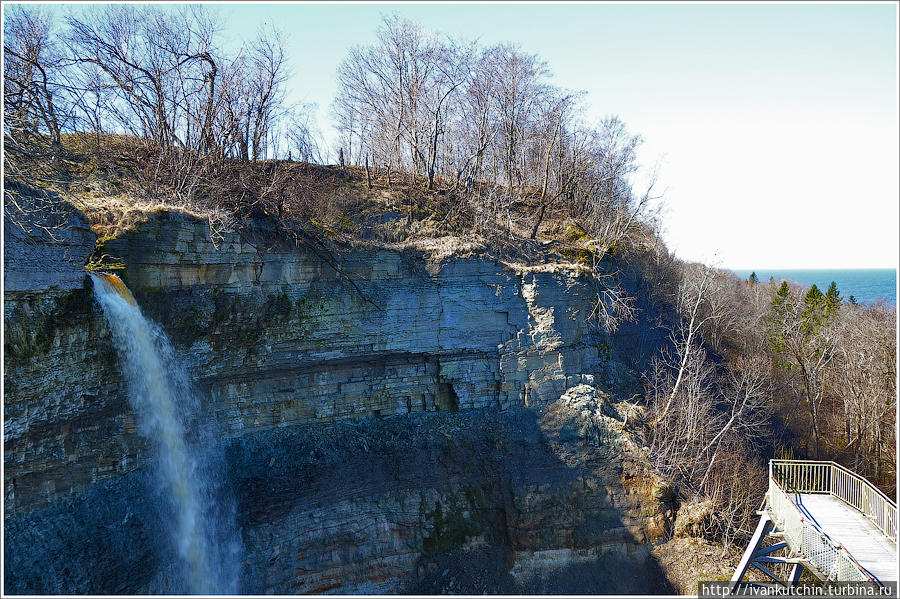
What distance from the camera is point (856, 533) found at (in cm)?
1062

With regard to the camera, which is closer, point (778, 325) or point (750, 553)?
point (750, 553)

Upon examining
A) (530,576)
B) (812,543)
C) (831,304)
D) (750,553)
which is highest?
(831,304)

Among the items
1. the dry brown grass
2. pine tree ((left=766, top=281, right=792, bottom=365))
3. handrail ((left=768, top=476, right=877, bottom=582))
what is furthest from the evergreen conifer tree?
handrail ((left=768, top=476, right=877, bottom=582))

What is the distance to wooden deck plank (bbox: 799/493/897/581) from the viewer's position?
969 centimetres

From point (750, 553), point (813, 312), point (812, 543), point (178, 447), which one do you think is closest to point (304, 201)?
point (178, 447)

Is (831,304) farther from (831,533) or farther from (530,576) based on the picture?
(530,576)

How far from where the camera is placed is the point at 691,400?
15.3 meters

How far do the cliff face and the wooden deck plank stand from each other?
3.76 m

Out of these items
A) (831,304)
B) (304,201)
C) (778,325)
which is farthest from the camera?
(831,304)

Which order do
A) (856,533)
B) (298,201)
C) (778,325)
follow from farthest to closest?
(778,325)
(298,201)
(856,533)

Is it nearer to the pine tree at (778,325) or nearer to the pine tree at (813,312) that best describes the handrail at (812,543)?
the pine tree at (813,312)

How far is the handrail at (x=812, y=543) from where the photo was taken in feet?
31.9

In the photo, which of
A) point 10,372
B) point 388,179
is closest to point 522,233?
point 388,179

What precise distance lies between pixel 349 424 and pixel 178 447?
433 cm
